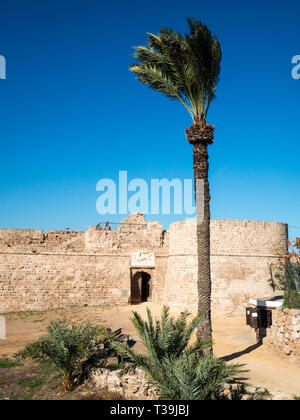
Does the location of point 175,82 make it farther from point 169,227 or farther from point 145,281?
point 145,281

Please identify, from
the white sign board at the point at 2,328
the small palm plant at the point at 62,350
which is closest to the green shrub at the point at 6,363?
the small palm plant at the point at 62,350

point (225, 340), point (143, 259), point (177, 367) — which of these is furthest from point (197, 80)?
point (143, 259)

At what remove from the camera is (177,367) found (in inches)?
244

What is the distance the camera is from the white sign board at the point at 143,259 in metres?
21.6

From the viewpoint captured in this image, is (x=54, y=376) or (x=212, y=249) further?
(x=212, y=249)

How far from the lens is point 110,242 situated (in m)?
21.6

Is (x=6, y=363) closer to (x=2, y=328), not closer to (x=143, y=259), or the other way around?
(x=2, y=328)

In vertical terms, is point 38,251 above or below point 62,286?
above

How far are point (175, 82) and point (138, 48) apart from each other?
1.54m

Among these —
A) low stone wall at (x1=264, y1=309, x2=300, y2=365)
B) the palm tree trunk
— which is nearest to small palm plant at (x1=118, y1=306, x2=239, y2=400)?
the palm tree trunk

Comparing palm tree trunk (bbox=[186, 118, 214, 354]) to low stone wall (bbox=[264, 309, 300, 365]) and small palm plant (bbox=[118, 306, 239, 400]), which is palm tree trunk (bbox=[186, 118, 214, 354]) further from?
low stone wall (bbox=[264, 309, 300, 365])
